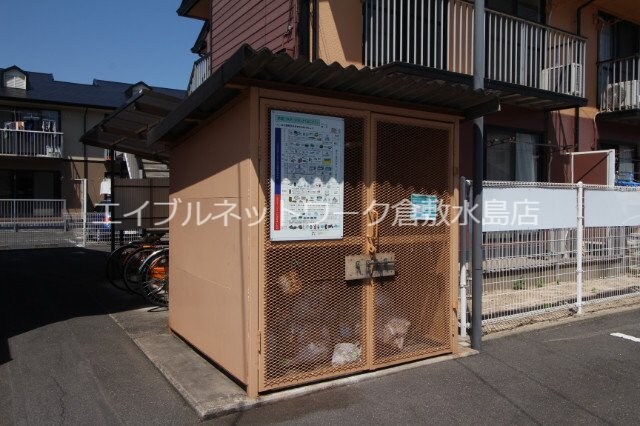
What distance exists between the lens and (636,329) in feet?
21.5

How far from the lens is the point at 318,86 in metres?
4.30

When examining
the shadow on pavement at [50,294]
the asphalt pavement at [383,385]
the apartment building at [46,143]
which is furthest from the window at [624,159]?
the apartment building at [46,143]

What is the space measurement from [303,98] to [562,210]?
4.38 meters

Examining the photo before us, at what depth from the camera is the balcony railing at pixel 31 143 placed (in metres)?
24.6

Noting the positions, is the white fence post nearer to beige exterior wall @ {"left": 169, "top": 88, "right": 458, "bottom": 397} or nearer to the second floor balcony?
the second floor balcony

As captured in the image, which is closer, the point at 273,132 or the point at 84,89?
the point at 273,132

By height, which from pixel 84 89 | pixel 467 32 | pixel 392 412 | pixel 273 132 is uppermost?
pixel 84 89

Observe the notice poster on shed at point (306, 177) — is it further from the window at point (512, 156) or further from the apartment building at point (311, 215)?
the window at point (512, 156)

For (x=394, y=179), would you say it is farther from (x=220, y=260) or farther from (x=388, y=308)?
(x=220, y=260)

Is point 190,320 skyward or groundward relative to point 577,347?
skyward

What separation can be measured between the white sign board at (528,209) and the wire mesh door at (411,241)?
824 millimetres

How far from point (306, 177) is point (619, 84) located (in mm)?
10197

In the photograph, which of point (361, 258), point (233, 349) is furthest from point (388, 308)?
point (233, 349)

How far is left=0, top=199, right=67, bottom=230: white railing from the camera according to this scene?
1783 cm
